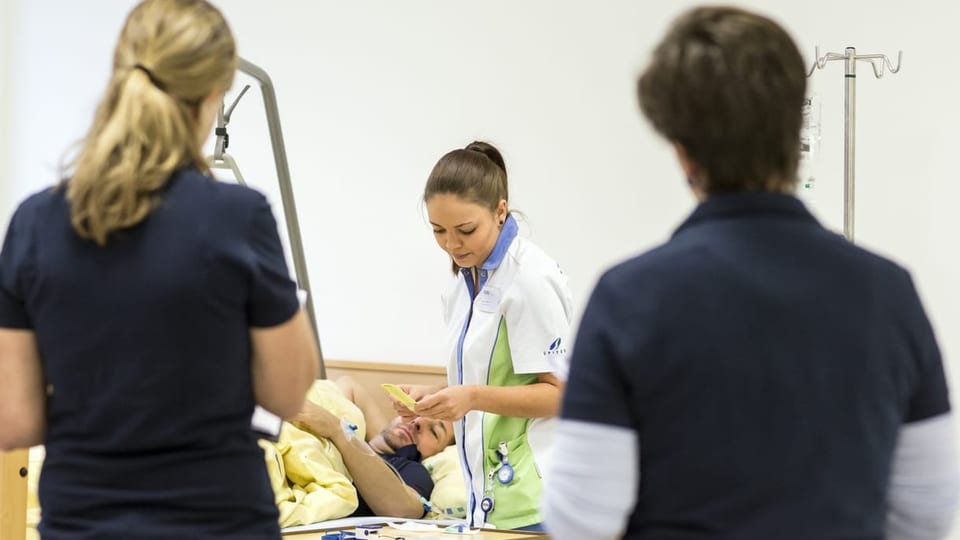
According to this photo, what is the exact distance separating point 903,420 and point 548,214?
9.45ft

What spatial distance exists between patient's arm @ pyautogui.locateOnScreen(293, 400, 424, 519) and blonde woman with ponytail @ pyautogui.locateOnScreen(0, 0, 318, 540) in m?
1.79

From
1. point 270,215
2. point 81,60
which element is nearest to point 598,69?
point 81,60

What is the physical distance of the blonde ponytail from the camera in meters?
1.33

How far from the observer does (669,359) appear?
3.69 feet

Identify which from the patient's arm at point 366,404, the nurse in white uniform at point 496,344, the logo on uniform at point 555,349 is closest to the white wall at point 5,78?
the patient's arm at point 366,404

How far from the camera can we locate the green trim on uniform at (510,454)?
259cm

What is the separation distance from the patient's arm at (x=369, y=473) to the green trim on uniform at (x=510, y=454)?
0.59m

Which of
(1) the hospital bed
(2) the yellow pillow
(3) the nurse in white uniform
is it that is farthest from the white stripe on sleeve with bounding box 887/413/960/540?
(2) the yellow pillow

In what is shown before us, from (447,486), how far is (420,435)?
0.27 m

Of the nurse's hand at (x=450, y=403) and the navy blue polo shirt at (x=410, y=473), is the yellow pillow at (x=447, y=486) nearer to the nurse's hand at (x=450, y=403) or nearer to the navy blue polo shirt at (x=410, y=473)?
the navy blue polo shirt at (x=410, y=473)

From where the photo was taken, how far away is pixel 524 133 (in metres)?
4.11

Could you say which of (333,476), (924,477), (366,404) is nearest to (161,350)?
(924,477)

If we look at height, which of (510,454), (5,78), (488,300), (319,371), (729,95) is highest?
(5,78)

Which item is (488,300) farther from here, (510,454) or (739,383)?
(739,383)
